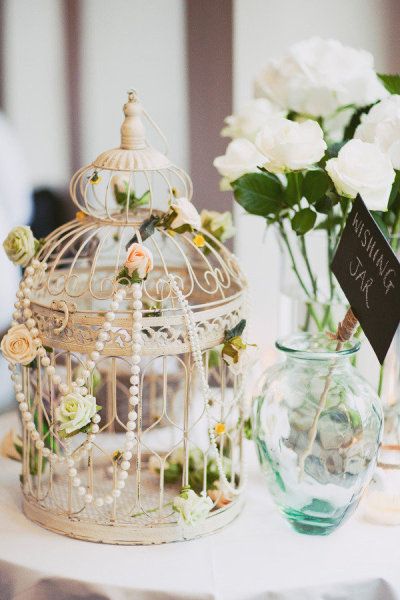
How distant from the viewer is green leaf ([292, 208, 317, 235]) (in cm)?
118

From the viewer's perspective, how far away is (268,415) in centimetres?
112

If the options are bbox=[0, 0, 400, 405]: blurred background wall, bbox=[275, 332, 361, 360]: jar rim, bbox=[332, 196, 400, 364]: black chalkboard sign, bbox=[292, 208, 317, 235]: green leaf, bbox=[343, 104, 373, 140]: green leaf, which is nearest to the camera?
bbox=[332, 196, 400, 364]: black chalkboard sign

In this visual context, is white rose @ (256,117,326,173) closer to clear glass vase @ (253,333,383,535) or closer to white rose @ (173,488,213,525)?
clear glass vase @ (253,333,383,535)

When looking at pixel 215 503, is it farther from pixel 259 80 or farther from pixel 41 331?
pixel 259 80

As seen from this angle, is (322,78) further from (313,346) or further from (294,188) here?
(313,346)

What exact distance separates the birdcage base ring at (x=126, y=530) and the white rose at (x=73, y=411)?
17 centimetres

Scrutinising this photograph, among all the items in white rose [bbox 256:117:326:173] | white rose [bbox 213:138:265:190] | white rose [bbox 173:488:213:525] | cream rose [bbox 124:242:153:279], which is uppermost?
white rose [bbox 256:117:326:173]

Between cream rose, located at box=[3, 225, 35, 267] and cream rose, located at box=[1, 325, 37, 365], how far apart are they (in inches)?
4.7

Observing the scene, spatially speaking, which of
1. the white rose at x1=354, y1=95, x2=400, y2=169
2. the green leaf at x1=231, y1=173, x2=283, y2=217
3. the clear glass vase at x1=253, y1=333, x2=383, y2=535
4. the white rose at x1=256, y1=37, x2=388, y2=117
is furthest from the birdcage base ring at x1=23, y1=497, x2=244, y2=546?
the white rose at x1=256, y1=37, x2=388, y2=117

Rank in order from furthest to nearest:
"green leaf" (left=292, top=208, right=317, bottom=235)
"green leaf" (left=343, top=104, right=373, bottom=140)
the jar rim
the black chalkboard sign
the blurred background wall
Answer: the blurred background wall
"green leaf" (left=343, top=104, right=373, bottom=140)
"green leaf" (left=292, top=208, right=317, bottom=235)
the jar rim
the black chalkboard sign

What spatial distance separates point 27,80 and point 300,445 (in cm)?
136

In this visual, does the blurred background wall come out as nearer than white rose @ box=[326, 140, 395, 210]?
No

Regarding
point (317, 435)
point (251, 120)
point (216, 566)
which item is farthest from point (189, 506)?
point (251, 120)

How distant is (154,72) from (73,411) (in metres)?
1.21
